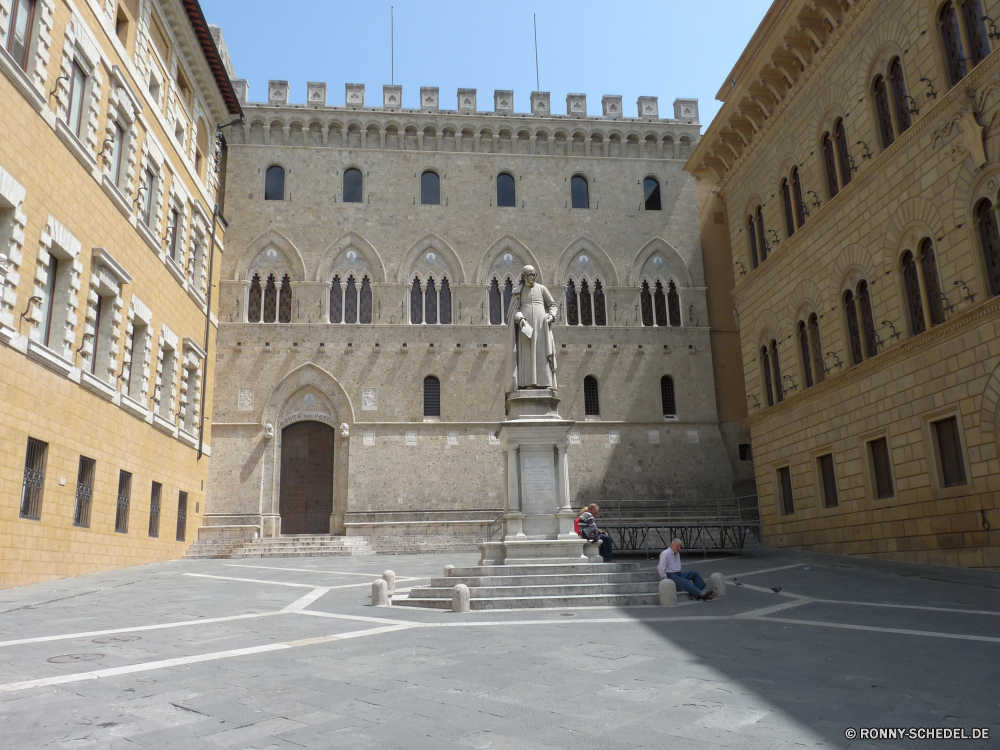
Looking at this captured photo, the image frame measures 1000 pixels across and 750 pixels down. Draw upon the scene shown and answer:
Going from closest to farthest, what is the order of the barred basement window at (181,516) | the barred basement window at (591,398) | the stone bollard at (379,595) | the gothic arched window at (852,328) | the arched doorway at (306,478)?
the stone bollard at (379,595)
the gothic arched window at (852,328)
the barred basement window at (181,516)
the arched doorway at (306,478)
the barred basement window at (591,398)

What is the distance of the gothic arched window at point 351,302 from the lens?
30859 millimetres

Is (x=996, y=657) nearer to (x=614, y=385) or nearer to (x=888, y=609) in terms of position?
(x=888, y=609)

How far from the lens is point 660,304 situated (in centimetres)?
3284

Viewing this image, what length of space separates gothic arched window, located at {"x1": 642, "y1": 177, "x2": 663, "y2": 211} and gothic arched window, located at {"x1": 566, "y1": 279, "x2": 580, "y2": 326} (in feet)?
16.8

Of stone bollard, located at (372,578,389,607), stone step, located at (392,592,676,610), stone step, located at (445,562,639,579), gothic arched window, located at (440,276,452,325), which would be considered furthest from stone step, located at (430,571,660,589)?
gothic arched window, located at (440,276,452,325)

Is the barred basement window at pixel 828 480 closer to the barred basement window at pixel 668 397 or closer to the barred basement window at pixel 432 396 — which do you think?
the barred basement window at pixel 668 397

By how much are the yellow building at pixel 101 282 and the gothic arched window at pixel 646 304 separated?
17010 millimetres

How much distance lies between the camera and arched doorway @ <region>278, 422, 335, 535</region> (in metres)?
28.8

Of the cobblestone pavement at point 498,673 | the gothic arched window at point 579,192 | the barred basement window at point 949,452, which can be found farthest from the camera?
the gothic arched window at point 579,192

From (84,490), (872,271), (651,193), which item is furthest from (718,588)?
(651,193)

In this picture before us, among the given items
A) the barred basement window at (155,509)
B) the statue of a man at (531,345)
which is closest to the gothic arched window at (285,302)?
the barred basement window at (155,509)

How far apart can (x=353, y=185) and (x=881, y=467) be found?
2296cm

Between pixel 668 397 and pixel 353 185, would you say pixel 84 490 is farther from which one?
pixel 668 397

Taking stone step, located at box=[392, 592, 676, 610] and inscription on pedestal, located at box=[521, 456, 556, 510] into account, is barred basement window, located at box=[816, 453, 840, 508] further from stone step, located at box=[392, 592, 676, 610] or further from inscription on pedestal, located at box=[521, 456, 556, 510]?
stone step, located at box=[392, 592, 676, 610]
